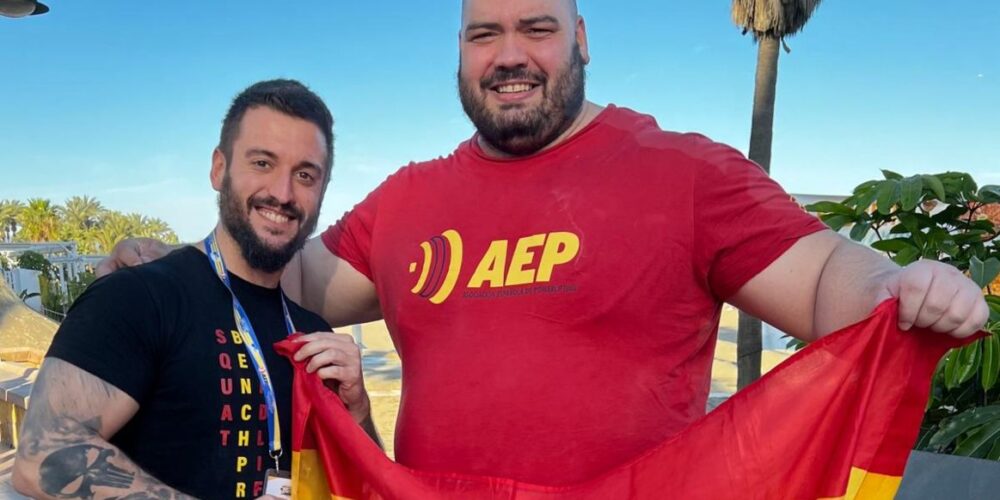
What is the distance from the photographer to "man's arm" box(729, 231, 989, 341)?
160 cm

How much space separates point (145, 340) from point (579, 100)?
139 cm

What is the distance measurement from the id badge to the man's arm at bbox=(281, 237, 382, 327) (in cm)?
85

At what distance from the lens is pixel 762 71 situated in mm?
7645

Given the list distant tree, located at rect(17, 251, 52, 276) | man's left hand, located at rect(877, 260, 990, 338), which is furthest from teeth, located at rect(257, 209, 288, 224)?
distant tree, located at rect(17, 251, 52, 276)

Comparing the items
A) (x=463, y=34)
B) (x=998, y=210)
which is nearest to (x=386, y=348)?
(x=998, y=210)

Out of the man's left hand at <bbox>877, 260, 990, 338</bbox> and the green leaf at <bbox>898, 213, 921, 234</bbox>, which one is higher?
the green leaf at <bbox>898, 213, 921, 234</bbox>

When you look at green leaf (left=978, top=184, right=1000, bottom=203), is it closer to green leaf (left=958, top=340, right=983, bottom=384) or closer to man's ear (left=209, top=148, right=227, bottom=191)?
green leaf (left=958, top=340, right=983, bottom=384)

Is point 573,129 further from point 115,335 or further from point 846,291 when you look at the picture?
point 115,335

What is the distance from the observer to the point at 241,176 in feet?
6.86

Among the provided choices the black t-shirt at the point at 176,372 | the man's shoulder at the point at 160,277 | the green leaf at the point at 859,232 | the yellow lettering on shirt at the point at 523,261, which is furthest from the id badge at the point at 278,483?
the green leaf at the point at 859,232

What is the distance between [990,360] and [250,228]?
9.16 ft

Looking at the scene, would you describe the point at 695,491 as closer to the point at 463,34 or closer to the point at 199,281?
the point at 199,281

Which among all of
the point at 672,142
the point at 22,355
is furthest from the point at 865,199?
the point at 22,355

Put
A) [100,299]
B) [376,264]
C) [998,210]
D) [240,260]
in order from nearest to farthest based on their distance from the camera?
[100,299] → [240,260] → [376,264] → [998,210]
